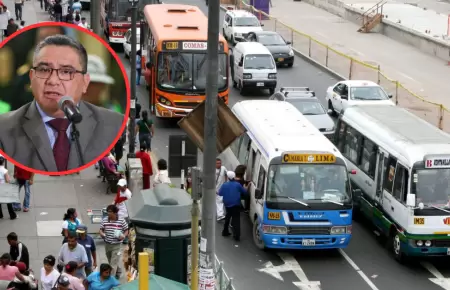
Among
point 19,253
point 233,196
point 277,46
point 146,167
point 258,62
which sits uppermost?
point 19,253

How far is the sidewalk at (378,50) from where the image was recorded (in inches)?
1636

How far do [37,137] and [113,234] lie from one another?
8.19 metres

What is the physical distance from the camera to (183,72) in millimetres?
31953

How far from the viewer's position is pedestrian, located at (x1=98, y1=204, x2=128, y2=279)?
61.1 ft

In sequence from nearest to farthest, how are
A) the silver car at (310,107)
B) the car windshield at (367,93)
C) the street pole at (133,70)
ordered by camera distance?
1. the street pole at (133,70)
2. the silver car at (310,107)
3. the car windshield at (367,93)

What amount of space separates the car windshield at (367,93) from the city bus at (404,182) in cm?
939

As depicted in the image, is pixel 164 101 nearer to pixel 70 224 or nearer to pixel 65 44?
pixel 70 224

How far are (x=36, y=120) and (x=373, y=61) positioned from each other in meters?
36.9

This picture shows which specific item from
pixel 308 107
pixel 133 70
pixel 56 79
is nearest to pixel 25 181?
pixel 133 70

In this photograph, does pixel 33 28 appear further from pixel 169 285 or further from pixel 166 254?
pixel 166 254

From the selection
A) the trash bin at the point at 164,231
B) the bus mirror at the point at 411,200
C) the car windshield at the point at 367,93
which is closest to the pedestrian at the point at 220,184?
the bus mirror at the point at 411,200

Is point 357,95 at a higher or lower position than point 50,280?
lower

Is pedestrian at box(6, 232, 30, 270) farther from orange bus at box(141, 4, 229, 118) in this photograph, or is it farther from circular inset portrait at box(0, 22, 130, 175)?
orange bus at box(141, 4, 229, 118)

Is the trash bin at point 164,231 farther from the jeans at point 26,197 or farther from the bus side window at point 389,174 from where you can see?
the jeans at point 26,197
